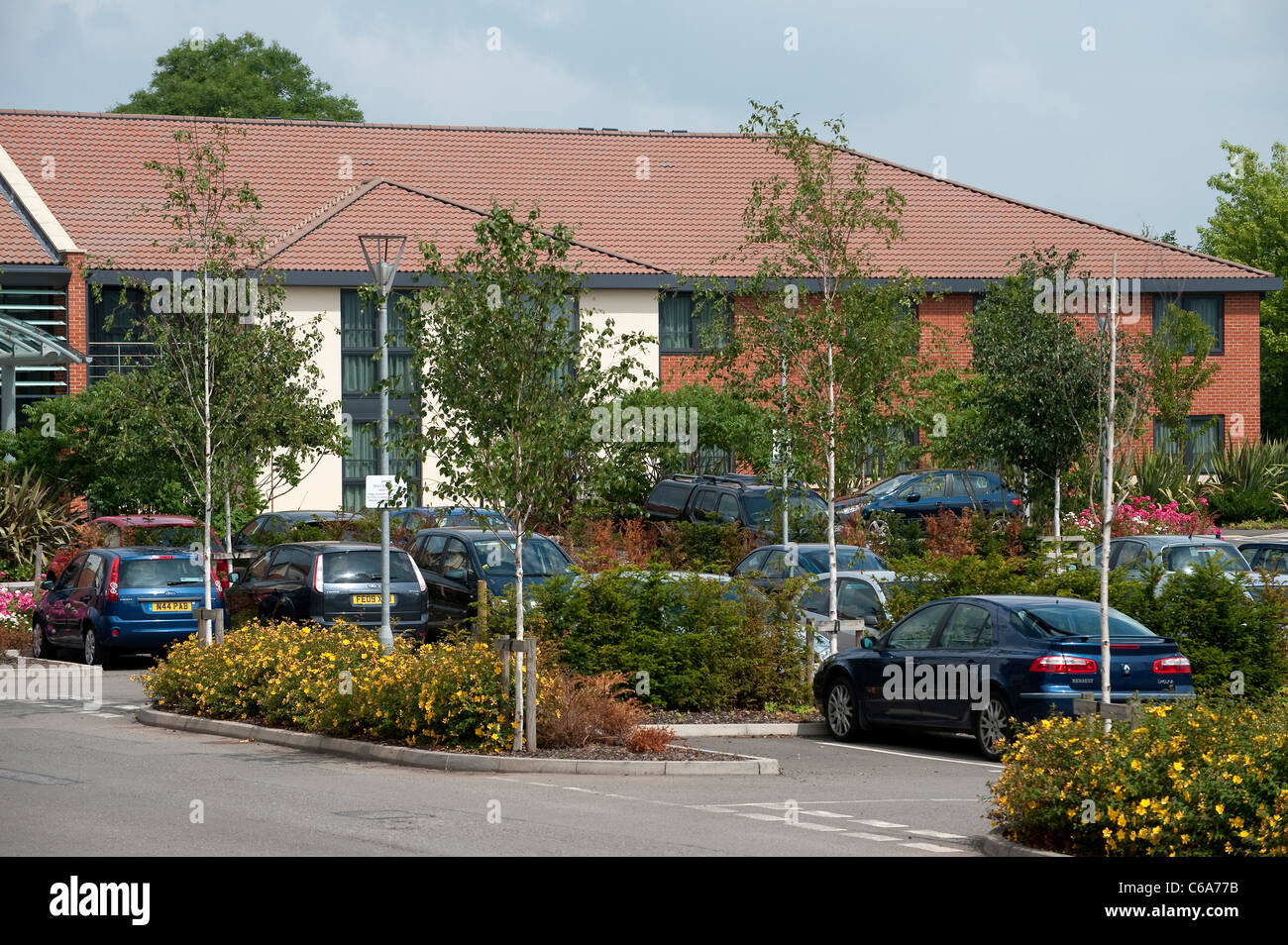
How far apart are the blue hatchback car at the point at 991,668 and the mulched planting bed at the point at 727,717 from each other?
0.93 meters

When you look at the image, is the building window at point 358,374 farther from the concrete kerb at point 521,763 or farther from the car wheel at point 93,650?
the concrete kerb at point 521,763

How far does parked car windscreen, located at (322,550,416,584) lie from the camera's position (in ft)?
77.0

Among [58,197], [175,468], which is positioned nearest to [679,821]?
[175,468]

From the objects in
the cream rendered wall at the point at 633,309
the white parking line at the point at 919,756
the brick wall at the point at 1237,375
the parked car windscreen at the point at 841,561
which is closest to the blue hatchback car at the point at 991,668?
the white parking line at the point at 919,756

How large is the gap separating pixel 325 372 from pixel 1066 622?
27.3 m

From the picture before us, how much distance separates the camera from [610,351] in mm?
38594

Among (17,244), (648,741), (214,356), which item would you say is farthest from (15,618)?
(17,244)

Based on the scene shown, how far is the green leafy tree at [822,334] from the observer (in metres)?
19.8

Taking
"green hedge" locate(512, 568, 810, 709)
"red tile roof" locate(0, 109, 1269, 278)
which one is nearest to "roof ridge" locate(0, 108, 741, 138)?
"red tile roof" locate(0, 109, 1269, 278)

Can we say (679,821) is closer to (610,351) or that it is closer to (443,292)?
(443,292)

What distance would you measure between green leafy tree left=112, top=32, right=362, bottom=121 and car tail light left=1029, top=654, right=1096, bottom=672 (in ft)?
188

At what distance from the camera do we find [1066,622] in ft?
51.8

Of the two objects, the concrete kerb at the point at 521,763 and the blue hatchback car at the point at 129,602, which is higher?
the blue hatchback car at the point at 129,602

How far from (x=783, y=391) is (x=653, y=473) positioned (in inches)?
615
